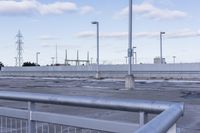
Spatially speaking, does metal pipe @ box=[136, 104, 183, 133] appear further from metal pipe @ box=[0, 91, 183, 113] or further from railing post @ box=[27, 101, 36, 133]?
railing post @ box=[27, 101, 36, 133]

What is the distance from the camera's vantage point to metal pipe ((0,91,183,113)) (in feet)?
14.7

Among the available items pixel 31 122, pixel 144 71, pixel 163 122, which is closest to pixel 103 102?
pixel 31 122

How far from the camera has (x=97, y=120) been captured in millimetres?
5281

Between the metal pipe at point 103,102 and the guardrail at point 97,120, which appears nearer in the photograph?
the guardrail at point 97,120

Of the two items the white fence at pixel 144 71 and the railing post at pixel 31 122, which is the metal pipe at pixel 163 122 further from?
the white fence at pixel 144 71

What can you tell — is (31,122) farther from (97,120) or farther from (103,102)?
(103,102)

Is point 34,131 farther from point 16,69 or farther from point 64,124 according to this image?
point 16,69

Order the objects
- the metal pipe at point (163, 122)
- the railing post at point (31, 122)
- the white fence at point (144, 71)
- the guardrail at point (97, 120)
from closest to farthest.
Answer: the metal pipe at point (163, 122) → the guardrail at point (97, 120) → the railing post at point (31, 122) → the white fence at point (144, 71)

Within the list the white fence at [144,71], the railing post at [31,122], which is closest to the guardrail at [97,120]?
the railing post at [31,122]

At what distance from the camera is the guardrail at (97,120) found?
11.9 feet

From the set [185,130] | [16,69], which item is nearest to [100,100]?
[185,130]

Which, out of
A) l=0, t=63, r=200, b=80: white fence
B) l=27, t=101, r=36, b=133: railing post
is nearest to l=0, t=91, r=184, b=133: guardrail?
l=27, t=101, r=36, b=133: railing post

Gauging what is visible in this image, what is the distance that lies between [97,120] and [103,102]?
0.47 meters

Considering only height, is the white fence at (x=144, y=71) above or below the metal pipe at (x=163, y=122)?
below
